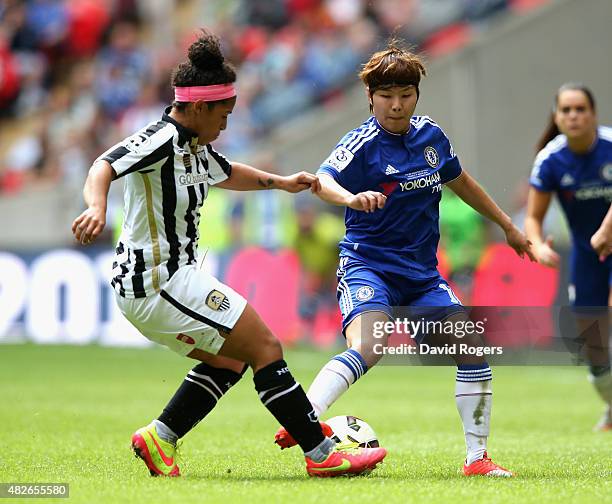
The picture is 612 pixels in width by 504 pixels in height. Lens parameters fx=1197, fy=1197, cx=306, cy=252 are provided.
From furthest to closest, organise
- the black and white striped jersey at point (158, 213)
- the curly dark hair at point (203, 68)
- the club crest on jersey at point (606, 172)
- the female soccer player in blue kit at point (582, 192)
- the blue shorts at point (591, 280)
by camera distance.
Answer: the blue shorts at point (591, 280) → the club crest on jersey at point (606, 172) → the female soccer player in blue kit at point (582, 192) → the curly dark hair at point (203, 68) → the black and white striped jersey at point (158, 213)

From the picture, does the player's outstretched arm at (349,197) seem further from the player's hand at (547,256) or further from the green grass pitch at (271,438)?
the player's hand at (547,256)

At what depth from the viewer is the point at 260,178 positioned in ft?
21.0

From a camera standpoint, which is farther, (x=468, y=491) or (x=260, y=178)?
(x=260, y=178)

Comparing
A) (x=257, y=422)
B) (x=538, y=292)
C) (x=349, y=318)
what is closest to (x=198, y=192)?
(x=349, y=318)

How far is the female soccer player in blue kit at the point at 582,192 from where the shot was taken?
28.3ft

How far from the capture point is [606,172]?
875cm

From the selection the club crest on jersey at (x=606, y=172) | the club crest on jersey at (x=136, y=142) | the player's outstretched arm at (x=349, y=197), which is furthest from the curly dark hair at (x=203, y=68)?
the club crest on jersey at (x=606, y=172)

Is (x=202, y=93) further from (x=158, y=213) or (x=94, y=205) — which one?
(x=94, y=205)

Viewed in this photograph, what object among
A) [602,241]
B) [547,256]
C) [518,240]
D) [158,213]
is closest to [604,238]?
[602,241]

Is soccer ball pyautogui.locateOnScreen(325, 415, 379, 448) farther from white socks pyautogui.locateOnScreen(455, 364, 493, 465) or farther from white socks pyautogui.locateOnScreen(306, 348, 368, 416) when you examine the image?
white socks pyautogui.locateOnScreen(455, 364, 493, 465)

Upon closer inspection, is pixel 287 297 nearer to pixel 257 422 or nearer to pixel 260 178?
pixel 257 422

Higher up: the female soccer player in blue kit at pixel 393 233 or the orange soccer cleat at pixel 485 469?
the female soccer player in blue kit at pixel 393 233

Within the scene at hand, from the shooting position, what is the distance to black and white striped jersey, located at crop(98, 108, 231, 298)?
19.0 feet

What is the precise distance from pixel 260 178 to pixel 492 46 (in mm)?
10473
